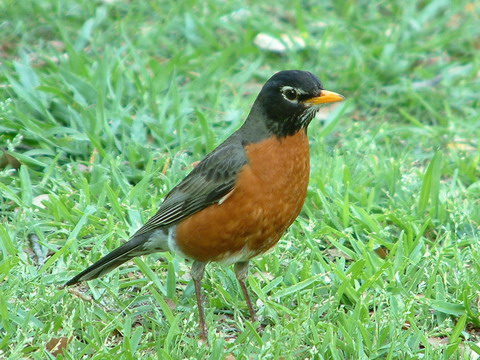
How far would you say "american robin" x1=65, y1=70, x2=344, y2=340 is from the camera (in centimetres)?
486

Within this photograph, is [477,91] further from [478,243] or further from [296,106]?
[296,106]

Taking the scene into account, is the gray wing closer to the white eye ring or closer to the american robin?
the american robin

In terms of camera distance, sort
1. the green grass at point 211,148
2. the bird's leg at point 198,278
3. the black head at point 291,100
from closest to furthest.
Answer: the green grass at point 211,148
the black head at point 291,100
the bird's leg at point 198,278

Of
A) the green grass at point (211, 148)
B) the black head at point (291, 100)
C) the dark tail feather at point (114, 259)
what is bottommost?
the green grass at point (211, 148)

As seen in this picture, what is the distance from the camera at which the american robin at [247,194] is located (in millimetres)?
4859

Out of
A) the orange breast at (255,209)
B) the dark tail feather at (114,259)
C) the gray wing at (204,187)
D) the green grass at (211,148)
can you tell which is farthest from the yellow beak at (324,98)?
the dark tail feather at (114,259)

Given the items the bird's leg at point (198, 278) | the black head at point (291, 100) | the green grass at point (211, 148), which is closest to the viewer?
the green grass at point (211, 148)

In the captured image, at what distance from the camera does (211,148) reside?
669 cm

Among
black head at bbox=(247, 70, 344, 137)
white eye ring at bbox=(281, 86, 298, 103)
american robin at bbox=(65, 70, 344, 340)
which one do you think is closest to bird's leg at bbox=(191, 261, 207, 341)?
american robin at bbox=(65, 70, 344, 340)

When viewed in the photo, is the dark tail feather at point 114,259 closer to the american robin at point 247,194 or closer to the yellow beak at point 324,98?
the american robin at point 247,194

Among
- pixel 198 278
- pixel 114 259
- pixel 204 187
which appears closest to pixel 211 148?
pixel 204 187

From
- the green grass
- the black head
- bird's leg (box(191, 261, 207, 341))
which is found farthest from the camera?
bird's leg (box(191, 261, 207, 341))

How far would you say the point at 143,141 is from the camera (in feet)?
22.2

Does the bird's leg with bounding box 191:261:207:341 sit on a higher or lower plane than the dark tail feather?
lower
